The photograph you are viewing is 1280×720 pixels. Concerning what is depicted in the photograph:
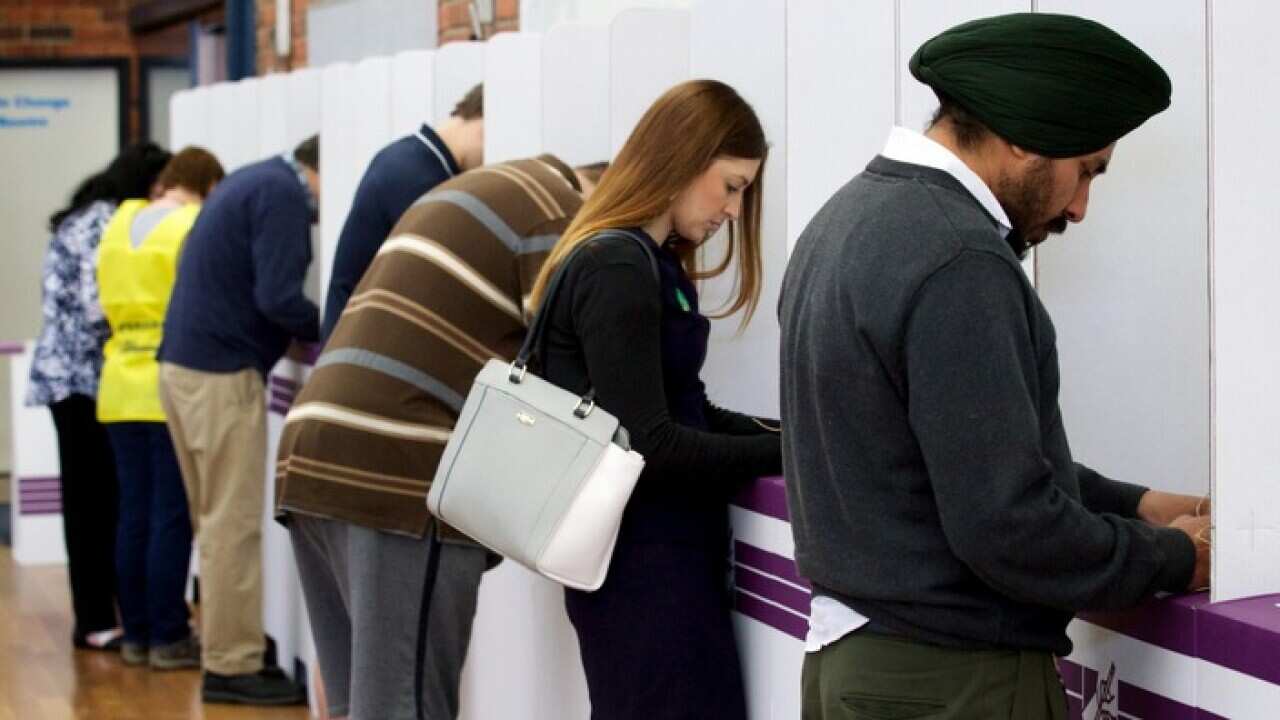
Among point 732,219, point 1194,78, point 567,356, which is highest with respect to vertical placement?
point 1194,78

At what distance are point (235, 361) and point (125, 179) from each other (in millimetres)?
1212

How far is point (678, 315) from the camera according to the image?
2.84m

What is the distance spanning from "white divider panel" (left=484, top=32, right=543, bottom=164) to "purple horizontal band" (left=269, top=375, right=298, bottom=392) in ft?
5.54

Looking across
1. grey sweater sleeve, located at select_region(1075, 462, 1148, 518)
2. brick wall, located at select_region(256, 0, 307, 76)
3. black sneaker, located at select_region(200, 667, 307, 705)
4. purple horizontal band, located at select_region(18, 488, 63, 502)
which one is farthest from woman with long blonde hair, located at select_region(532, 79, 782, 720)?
purple horizontal band, located at select_region(18, 488, 63, 502)

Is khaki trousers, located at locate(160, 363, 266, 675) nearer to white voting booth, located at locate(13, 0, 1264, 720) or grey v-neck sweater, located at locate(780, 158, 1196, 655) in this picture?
white voting booth, located at locate(13, 0, 1264, 720)

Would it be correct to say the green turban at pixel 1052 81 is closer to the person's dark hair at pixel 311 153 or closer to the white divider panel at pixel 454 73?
the white divider panel at pixel 454 73

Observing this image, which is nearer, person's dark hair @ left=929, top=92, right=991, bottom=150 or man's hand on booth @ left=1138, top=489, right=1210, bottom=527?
person's dark hair @ left=929, top=92, right=991, bottom=150

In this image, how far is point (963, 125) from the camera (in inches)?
77.9

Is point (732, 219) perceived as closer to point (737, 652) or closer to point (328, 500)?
point (737, 652)

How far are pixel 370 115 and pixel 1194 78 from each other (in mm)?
2936

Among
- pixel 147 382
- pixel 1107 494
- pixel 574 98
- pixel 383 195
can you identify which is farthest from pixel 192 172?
pixel 1107 494

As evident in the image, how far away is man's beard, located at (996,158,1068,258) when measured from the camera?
6.44 feet

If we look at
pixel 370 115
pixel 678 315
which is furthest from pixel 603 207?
pixel 370 115

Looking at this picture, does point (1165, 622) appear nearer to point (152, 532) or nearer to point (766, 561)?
point (766, 561)
